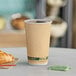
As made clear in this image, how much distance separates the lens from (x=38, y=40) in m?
1.00

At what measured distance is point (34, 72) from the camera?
0.92 metres

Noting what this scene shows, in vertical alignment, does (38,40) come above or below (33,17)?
above

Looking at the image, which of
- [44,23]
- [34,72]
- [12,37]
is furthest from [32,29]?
[12,37]

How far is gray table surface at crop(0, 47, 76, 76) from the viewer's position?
909 millimetres

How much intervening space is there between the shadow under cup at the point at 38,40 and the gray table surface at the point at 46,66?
0.09 ft

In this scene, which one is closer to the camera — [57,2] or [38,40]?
[38,40]

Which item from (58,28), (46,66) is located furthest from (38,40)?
(58,28)

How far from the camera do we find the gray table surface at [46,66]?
2.98 ft

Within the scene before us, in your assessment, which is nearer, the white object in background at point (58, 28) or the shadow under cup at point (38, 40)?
the shadow under cup at point (38, 40)

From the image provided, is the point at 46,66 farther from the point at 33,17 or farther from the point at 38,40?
the point at 33,17

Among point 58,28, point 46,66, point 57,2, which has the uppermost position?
point 57,2

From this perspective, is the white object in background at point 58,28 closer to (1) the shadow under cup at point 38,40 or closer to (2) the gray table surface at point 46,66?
(2) the gray table surface at point 46,66

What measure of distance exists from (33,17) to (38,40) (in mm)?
1965

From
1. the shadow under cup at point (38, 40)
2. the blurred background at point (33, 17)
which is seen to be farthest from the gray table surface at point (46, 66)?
the blurred background at point (33, 17)
